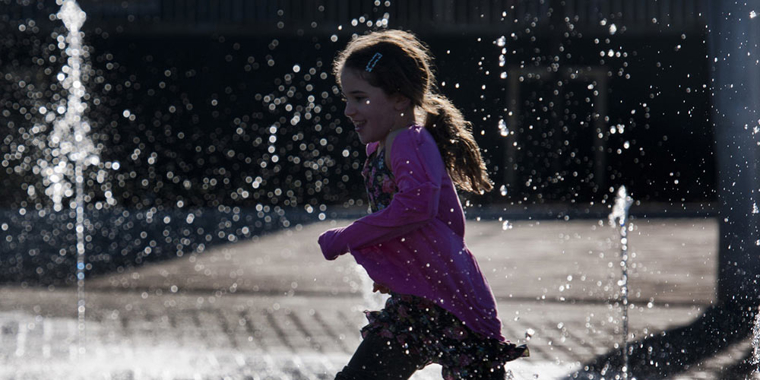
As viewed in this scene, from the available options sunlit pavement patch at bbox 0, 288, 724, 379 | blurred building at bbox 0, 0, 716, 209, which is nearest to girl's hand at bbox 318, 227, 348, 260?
sunlit pavement patch at bbox 0, 288, 724, 379

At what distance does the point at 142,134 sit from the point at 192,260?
743 centimetres

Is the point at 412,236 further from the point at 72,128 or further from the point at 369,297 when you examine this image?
the point at 72,128

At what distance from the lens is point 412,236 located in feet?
→ 8.20

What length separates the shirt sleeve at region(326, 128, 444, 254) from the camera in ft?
7.91

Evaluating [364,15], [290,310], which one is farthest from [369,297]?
[364,15]

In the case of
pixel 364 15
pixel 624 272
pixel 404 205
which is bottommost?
pixel 624 272

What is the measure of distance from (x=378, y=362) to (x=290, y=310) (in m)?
4.33

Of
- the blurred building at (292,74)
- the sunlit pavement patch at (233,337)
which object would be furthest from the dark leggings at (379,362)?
the blurred building at (292,74)

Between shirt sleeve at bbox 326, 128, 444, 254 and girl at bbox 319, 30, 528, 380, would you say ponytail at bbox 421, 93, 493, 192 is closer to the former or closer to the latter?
girl at bbox 319, 30, 528, 380

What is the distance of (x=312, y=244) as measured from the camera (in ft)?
35.7

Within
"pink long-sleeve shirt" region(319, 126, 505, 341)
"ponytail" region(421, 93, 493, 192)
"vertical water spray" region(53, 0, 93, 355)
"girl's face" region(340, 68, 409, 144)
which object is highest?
"girl's face" region(340, 68, 409, 144)

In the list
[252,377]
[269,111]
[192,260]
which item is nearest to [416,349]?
[252,377]

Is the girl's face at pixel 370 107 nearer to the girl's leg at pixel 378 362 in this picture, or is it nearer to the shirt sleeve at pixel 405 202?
the shirt sleeve at pixel 405 202

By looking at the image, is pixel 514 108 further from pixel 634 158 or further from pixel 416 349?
pixel 416 349
